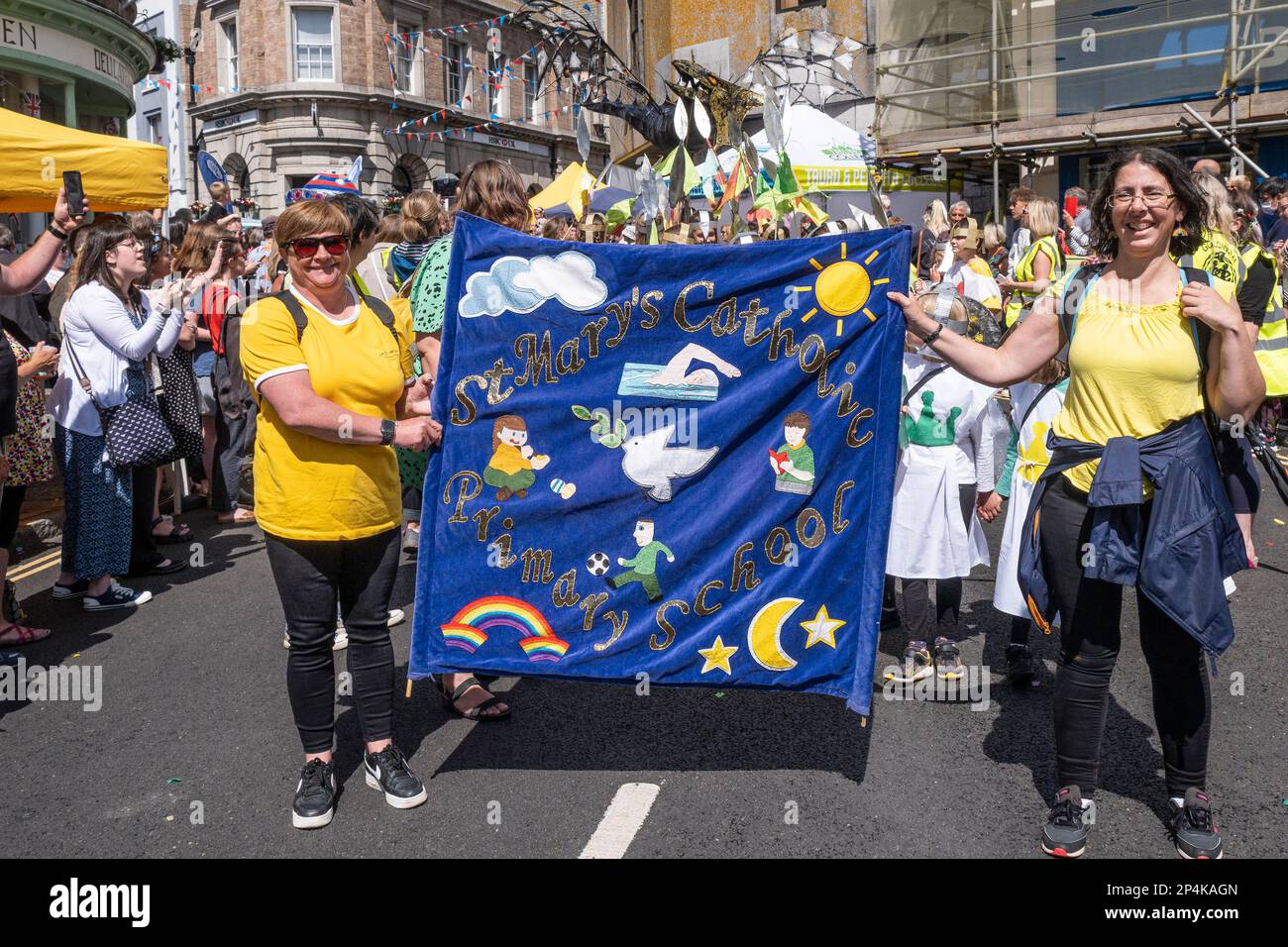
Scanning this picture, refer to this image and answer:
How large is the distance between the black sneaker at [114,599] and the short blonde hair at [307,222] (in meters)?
3.41

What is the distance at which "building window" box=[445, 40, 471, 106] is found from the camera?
35219 millimetres

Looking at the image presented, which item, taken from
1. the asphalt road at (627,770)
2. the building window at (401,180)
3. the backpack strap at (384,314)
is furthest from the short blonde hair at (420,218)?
the building window at (401,180)

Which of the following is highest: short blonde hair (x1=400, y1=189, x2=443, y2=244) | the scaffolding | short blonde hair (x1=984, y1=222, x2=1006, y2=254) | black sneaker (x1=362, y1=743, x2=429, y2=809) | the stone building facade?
the stone building facade

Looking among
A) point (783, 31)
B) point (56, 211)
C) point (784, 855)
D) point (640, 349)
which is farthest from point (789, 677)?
point (783, 31)

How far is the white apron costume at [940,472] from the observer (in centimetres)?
438

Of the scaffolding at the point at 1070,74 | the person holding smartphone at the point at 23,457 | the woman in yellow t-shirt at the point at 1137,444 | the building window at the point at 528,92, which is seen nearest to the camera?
the woman in yellow t-shirt at the point at 1137,444

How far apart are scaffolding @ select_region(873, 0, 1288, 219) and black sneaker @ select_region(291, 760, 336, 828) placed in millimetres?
12050

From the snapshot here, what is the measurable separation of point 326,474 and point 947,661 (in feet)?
8.77

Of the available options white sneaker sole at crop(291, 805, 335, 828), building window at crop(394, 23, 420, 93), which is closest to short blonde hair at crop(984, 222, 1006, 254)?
white sneaker sole at crop(291, 805, 335, 828)

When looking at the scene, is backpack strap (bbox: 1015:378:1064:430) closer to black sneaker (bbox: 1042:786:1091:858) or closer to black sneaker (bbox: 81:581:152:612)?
black sneaker (bbox: 1042:786:1091:858)

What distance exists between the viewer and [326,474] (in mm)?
3361

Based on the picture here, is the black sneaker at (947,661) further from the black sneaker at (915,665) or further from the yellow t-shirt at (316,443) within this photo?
the yellow t-shirt at (316,443)

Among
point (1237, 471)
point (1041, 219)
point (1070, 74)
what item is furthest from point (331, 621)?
point (1070, 74)

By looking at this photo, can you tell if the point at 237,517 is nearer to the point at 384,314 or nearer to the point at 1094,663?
the point at 384,314
